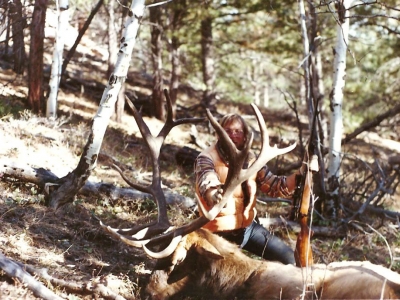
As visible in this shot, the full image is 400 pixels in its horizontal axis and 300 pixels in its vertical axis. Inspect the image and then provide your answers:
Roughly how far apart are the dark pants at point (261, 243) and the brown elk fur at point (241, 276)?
45cm

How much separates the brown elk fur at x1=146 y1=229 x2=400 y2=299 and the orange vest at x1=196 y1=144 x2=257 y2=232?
0.22 metres

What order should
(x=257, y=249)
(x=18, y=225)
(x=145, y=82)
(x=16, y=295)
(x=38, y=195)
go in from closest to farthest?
(x=16, y=295), (x=257, y=249), (x=18, y=225), (x=38, y=195), (x=145, y=82)

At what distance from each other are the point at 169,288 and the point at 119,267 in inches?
34.4

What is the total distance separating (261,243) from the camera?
475cm

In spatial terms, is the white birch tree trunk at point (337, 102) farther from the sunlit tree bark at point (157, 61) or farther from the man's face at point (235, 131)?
the sunlit tree bark at point (157, 61)

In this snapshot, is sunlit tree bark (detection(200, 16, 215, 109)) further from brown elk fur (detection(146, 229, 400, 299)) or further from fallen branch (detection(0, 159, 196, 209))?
brown elk fur (detection(146, 229, 400, 299))

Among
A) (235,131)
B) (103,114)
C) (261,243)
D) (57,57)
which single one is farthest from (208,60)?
(261,243)

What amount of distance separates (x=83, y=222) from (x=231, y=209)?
204 centimetres

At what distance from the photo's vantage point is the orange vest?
4.50 m

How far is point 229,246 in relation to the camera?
4.26 meters

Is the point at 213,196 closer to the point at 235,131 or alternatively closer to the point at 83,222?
the point at 235,131

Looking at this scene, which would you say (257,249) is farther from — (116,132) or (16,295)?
(116,132)

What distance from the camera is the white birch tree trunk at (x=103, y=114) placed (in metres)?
5.70

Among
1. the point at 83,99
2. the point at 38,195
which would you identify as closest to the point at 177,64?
the point at 83,99
